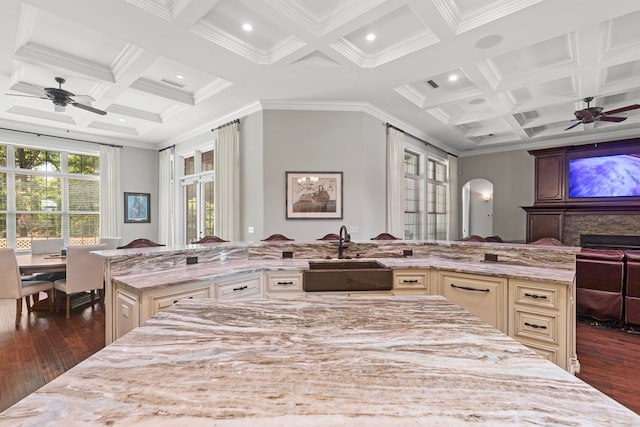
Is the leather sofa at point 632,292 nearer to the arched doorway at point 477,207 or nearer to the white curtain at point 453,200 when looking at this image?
the white curtain at point 453,200

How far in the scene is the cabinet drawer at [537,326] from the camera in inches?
88.5

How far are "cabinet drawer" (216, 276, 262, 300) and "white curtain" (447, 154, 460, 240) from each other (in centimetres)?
623

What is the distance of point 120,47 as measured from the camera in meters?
3.59


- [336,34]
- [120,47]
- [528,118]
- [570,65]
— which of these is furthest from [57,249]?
[528,118]

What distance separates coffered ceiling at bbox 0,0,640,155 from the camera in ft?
9.14

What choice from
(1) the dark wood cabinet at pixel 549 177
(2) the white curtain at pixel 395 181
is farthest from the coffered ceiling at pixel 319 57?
(1) the dark wood cabinet at pixel 549 177

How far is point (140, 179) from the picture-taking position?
7.37m

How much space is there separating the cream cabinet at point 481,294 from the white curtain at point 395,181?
9.11 ft

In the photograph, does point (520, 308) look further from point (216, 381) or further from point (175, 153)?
point (175, 153)

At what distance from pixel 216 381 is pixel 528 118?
24.5 ft

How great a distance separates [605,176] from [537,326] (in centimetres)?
579

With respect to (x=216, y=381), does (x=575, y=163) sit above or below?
above

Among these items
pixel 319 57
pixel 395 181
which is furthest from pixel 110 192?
pixel 395 181

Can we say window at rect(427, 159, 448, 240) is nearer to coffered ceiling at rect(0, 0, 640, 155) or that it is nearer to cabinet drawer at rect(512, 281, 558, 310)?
coffered ceiling at rect(0, 0, 640, 155)
